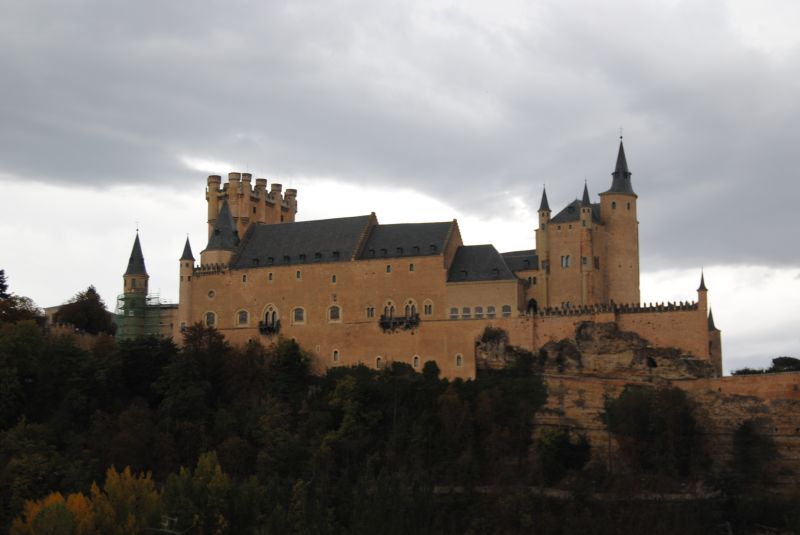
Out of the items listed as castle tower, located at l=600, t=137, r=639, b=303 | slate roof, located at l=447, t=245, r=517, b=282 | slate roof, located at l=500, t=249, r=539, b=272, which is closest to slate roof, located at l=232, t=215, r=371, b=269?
slate roof, located at l=447, t=245, r=517, b=282

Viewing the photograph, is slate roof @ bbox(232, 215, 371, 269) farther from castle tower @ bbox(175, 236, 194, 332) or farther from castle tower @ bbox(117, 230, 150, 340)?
castle tower @ bbox(117, 230, 150, 340)

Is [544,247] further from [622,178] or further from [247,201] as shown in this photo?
[247,201]

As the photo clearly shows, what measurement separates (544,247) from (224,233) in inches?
819

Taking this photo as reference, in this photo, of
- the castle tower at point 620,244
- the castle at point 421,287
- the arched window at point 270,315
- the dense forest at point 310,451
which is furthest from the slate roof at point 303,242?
the castle tower at point 620,244

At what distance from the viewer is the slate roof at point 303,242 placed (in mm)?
93812

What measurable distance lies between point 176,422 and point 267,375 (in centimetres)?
621

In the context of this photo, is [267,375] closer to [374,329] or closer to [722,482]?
[374,329]

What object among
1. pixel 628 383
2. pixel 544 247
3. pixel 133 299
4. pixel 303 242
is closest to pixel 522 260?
pixel 544 247

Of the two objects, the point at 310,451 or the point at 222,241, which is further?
the point at 222,241

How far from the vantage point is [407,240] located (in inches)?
3632

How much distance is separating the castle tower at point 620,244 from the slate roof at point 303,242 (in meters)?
15.0

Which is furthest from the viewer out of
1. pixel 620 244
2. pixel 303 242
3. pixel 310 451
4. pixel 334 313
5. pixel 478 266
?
pixel 303 242

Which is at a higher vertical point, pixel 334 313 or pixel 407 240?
pixel 407 240

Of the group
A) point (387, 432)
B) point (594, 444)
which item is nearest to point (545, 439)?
point (594, 444)
